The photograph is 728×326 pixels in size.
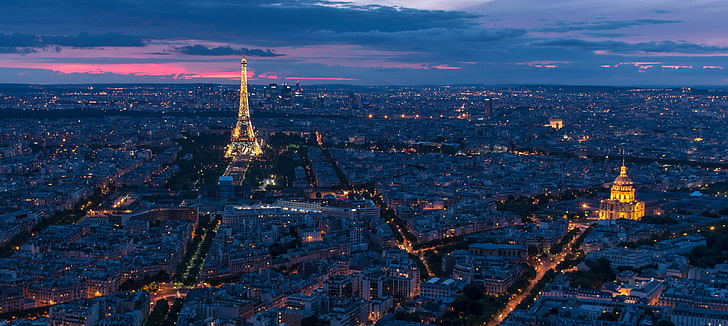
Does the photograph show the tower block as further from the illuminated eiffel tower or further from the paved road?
the paved road

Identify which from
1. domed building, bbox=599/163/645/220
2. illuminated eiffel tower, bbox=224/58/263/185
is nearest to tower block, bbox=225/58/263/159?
illuminated eiffel tower, bbox=224/58/263/185

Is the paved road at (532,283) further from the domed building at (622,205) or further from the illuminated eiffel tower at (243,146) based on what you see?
the illuminated eiffel tower at (243,146)

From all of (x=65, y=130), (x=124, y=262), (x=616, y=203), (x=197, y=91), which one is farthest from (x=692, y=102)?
(x=124, y=262)

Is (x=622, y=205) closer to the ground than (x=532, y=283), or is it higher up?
higher up

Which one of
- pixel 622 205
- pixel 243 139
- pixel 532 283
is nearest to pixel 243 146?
pixel 243 139

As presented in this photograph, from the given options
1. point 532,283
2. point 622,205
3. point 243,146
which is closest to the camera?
point 532,283

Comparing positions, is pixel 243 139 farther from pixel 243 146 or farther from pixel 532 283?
pixel 532 283

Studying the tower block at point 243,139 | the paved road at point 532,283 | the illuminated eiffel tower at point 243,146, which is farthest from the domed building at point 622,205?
the tower block at point 243,139

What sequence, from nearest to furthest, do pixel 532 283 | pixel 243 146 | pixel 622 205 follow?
1. pixel 532 283
2. pixel 622 205
3. pixel 243 146

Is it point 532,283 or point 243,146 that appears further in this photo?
point 243,146
